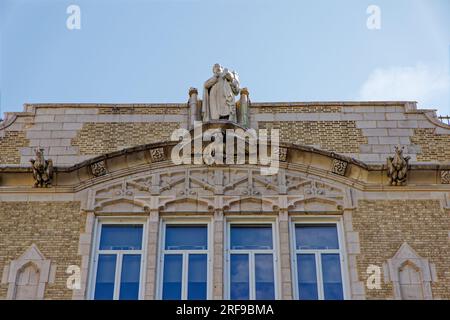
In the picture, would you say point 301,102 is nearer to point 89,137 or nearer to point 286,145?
point 286,145

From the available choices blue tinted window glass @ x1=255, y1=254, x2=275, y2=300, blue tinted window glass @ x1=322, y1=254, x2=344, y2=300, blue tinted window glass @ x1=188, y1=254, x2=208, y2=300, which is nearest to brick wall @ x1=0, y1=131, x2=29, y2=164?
blue tinted window glass @ x1=188, y1=254, x2=208, y2=300

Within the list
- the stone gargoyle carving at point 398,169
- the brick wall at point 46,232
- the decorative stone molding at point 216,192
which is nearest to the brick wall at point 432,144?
the stone gargoyle carving at point 398,169

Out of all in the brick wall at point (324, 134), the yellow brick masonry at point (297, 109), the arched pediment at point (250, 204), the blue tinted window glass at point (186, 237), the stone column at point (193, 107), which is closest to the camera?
the blue tinted window glass at point (186, 237)

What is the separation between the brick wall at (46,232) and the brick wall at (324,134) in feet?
14.9

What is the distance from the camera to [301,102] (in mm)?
19406

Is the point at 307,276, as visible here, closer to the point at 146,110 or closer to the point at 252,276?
the point at 252,276

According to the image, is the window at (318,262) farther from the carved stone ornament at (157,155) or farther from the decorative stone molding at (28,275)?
the decorative stone molding at (28,275)

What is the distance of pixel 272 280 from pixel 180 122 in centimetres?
427

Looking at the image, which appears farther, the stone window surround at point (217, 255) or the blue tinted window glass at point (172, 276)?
the blue tinted window glass at point (172, 276)

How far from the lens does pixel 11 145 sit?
1891cm

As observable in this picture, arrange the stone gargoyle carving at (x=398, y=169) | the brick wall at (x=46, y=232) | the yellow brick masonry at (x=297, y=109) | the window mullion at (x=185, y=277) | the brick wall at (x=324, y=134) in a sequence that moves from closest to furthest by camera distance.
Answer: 1. the window mullion at (x=185, y=277)
2. the brick wall at (x=46, y=232)
3. the stone gargoyle carving at (x=398, y=169)
4. the brick wall at (x=324, y=134)
5. the yellow brick masonry at (x=297, y=109)

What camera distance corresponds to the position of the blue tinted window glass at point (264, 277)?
16.5 metres

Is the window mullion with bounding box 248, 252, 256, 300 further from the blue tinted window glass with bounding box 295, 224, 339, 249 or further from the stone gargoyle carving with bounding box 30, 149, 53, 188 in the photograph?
the stone gargoyle carving with bounding box 30, 149, 53, 188
